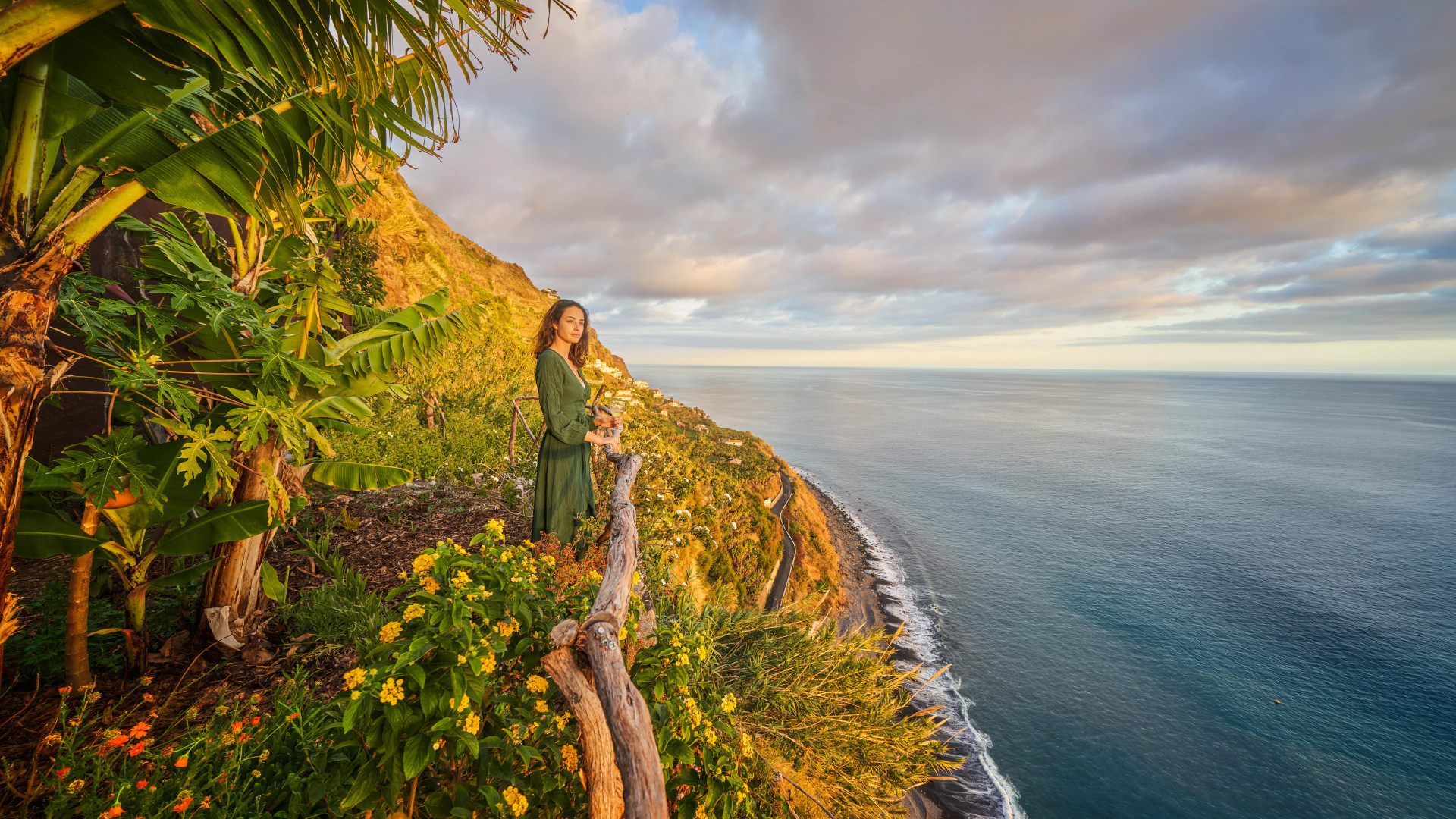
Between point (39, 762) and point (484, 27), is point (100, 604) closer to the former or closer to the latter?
point (39, 762)

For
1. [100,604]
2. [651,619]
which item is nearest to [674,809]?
[651,619]

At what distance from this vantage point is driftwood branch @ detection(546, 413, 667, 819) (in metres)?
2.13

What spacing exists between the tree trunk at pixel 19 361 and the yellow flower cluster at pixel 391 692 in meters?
1.26

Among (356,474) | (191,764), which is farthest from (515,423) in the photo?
(191,764)

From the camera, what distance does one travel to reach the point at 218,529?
10.9ft

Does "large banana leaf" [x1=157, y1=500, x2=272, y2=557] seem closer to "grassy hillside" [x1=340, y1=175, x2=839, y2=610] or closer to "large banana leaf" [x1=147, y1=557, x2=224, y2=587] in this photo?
"large banana leaf" [x1=147, y1=557, x2=224, y2=587]

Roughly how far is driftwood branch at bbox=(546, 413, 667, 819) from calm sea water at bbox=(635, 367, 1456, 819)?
28.7 m

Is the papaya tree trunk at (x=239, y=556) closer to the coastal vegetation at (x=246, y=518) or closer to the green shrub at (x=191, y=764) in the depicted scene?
the coastal vegetation at (x=246, y=518)

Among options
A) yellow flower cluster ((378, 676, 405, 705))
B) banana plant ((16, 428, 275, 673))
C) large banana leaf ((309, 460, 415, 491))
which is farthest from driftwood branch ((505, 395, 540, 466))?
yellow flower cluster ((378, 676, 405, 705))

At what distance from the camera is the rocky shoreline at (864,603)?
779 inches

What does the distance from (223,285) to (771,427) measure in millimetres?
112877

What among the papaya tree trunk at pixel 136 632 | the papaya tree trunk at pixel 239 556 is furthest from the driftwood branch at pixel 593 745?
the papaya tree trunk at pixel 136 632

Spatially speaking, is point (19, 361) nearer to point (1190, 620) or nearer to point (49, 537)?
point (49, 537)

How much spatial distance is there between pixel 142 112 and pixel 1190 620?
5272 cm
